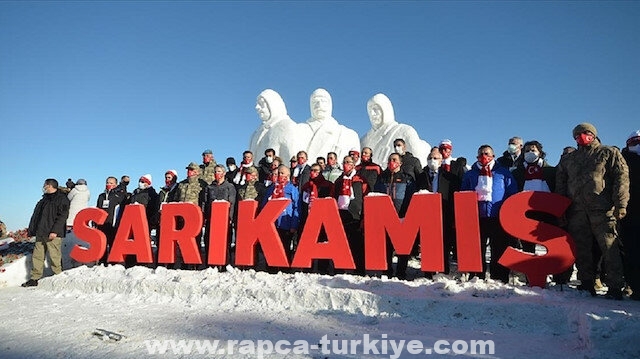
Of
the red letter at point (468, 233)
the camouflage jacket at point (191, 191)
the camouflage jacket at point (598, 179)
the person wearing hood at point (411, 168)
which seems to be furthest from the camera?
the camouflage jacket at point (191, 191)

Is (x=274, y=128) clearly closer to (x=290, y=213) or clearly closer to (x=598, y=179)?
(x=290, y=213)

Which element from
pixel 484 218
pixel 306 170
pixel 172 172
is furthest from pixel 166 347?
pixel 172 172

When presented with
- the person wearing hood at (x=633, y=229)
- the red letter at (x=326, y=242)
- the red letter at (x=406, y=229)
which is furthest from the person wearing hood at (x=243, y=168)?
the person wearing hood at (x=633, y=229)

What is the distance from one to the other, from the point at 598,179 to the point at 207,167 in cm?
725

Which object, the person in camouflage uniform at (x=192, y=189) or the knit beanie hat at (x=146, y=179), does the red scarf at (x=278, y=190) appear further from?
the knit beanie hat at (x=146, y=179)

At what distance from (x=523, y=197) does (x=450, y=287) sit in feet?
5.05

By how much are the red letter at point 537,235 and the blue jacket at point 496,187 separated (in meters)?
0.45

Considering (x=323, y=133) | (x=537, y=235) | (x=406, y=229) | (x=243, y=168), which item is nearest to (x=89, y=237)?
(x=243, y=168)

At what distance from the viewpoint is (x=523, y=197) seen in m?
5.53

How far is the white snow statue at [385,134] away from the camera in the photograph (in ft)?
45.2

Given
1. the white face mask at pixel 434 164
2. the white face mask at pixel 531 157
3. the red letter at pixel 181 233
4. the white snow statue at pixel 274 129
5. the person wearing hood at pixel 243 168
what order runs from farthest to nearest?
the white snow statue at pixel 274 129 < the person wearing hood at pixel 243 168 < the red letter at pixel 181 233 < the white face mask at pixel 434 164 < the white face mask at pixel 531 157

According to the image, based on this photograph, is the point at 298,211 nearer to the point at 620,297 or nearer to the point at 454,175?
the point at 454,175

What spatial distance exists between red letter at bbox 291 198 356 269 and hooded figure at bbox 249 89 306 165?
6.46 metres

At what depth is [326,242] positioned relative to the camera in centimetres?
647
